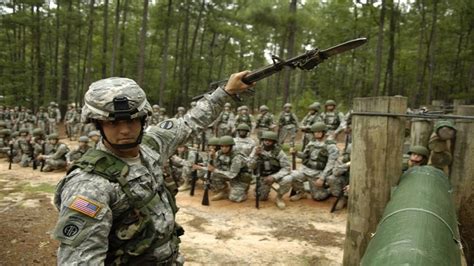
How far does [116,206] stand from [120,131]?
38 centimetres

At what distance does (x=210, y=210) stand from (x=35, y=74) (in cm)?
2300

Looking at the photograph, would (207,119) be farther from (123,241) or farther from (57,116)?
(57,116)

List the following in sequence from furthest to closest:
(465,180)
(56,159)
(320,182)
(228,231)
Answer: (56,159)
(320,182)
(228,231)
(465,180)

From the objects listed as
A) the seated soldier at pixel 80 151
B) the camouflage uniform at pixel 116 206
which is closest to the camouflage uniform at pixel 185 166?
the seated soldier at pixel 80 151

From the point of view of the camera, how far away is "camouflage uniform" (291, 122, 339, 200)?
24.6 feet

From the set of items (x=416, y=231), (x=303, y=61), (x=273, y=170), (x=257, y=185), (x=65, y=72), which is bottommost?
(x=257, y=185)

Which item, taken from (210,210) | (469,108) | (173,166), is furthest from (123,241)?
(173,166)

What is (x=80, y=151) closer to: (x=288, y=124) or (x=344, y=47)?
(x=288, y=124)

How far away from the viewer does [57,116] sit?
19.6m

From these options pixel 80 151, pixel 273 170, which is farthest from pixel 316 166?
pixel 80 151

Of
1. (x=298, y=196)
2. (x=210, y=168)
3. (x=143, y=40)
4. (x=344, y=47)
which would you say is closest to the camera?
(x=344, y=47)

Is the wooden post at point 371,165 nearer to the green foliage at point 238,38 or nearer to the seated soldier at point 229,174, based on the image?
the seated soldier at point 229,174

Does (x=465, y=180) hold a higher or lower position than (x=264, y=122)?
lower

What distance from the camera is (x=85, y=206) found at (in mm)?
1567
